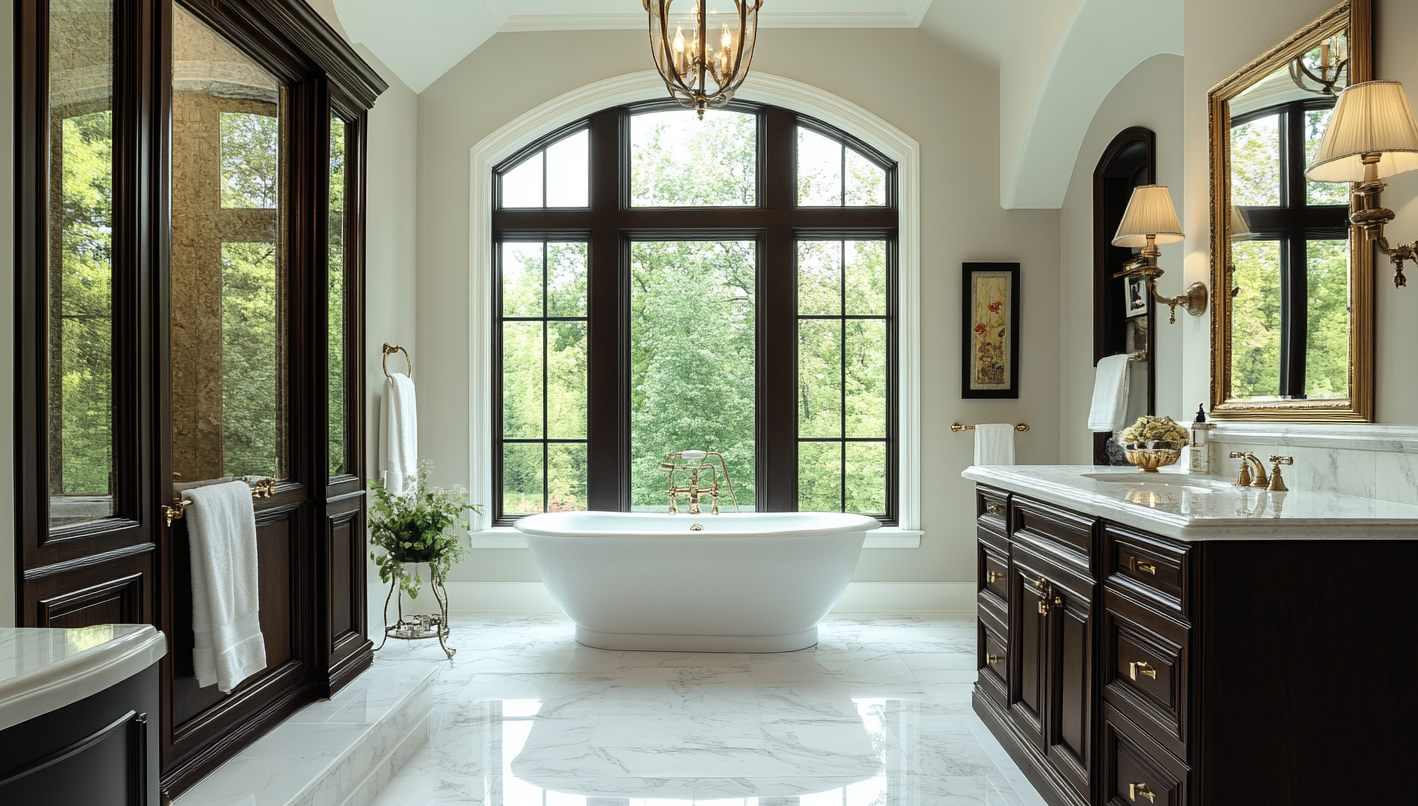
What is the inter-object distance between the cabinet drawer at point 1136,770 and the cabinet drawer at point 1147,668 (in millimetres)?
27

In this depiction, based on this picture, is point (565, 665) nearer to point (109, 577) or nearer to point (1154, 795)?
point (109, 577)

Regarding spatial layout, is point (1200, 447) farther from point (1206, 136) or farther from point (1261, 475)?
point (1206, 136)

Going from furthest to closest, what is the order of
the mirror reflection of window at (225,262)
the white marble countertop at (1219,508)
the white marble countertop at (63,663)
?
the mirror reflection of window at (225,262) < the white marble countertop at (1219,508) < the white marble countertop at (63,663)

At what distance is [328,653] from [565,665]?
106 cm

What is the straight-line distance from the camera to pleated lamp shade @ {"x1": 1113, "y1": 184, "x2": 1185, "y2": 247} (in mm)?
2762

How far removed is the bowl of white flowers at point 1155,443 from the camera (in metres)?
2.57

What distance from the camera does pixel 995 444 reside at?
4379mm

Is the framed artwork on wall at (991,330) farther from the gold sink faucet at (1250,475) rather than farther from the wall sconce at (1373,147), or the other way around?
the wall sconce at (1373,147)

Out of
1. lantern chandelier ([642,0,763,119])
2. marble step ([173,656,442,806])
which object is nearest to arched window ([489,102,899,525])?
marble step ([173,656,442,806])

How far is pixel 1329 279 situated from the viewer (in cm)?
210

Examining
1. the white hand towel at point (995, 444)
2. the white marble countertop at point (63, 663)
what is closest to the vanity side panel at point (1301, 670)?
the white marble countertop at point (63, 663)

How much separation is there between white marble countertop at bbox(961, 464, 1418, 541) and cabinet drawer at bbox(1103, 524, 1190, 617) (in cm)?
3

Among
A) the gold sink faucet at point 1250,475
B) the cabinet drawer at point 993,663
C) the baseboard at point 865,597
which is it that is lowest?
the baseboard at point 865,597

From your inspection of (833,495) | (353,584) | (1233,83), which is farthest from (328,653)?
(1233,83)
